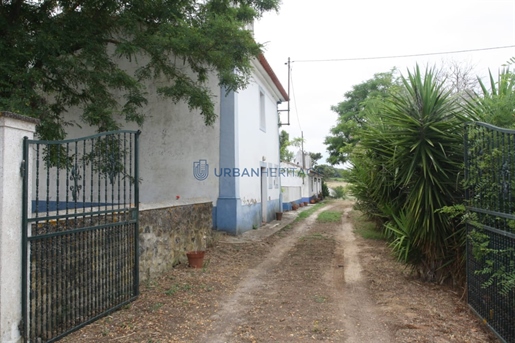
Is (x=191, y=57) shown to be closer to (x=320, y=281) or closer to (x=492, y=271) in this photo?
(x=320, y=281)

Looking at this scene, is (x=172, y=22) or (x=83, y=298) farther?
(x=172, y=22)

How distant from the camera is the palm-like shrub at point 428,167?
18.9ft

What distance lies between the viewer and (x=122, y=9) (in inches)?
327

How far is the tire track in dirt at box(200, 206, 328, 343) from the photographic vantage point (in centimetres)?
429

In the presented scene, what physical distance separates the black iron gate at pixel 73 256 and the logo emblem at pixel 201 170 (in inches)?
218

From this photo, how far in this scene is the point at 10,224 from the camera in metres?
3.50

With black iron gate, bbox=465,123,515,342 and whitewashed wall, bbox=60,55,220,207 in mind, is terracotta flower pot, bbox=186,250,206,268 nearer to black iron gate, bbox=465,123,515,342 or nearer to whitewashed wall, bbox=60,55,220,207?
whitewashed wall, bbox=60,55,220,207

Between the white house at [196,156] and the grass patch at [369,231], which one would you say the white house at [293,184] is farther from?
the white house at [196,156]

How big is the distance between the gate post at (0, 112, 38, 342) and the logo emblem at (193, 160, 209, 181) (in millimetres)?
7565

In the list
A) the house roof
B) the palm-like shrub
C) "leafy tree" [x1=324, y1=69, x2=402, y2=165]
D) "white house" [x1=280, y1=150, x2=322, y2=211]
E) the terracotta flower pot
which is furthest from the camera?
"leafy tree" [x1=324, y1=69, x2=402, y2=165]

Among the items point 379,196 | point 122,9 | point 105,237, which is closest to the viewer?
point 105,237

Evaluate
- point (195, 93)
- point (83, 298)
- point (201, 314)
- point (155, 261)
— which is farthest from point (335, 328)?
point (195, 93)

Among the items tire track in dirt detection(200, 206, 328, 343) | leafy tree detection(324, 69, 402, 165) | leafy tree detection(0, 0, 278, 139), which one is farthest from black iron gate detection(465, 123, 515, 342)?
leafy tree detection(324, 69, 402, 165)

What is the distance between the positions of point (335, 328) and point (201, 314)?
1712 mm
